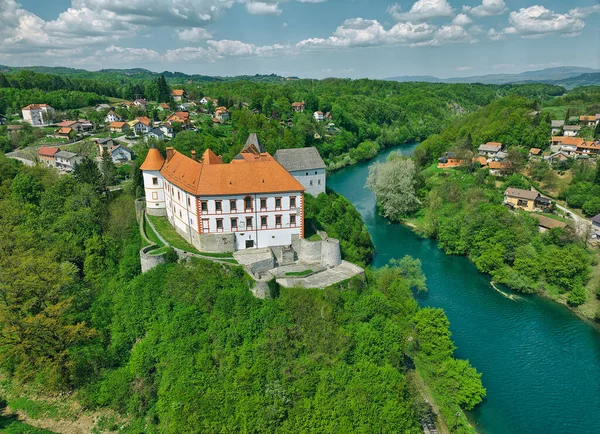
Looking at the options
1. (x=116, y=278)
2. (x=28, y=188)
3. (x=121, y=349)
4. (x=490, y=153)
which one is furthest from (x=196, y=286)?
(x=490, y=153)

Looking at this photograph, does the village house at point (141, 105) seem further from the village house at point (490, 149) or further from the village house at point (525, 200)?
the village house at point (525, 200)

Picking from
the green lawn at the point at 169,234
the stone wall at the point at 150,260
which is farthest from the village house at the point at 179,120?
the stone wall at the point at 150,260

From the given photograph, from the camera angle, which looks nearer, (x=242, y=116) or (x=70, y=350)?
(x=70, y=350)

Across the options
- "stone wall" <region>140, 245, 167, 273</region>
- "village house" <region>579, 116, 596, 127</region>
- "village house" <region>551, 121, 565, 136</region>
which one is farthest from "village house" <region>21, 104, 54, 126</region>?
"village house" <region>579, 116, 596, 127</region>

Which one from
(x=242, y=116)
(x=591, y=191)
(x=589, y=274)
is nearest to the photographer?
(x=589, y=274)

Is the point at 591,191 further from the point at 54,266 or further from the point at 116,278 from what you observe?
the point at 54,266

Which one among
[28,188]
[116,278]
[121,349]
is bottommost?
[121,349]
